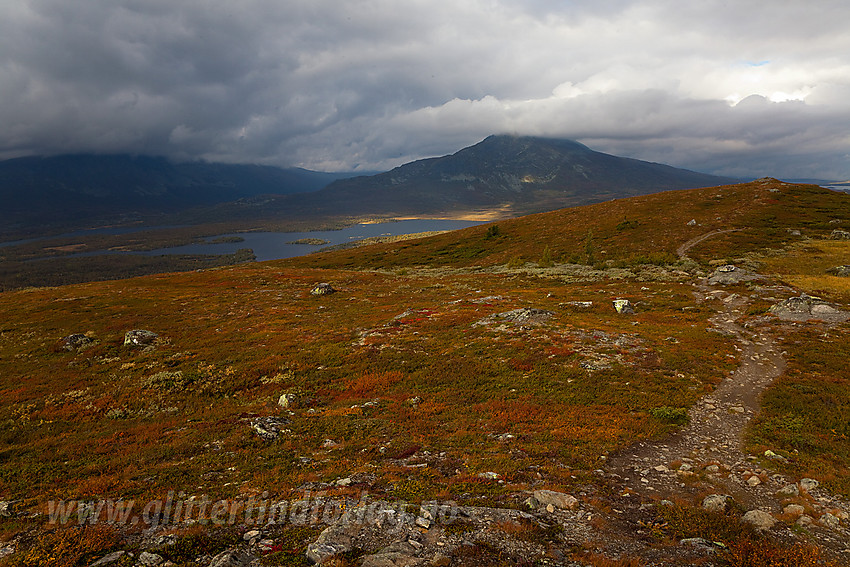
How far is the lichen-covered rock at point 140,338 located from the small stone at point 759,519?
45236mm

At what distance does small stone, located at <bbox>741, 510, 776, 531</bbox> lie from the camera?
1034 centimetres

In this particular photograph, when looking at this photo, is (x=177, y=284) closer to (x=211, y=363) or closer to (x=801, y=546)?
(x=211, y=363)

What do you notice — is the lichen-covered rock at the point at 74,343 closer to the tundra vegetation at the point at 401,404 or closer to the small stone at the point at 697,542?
the tundra vegetation at the point at 401,404

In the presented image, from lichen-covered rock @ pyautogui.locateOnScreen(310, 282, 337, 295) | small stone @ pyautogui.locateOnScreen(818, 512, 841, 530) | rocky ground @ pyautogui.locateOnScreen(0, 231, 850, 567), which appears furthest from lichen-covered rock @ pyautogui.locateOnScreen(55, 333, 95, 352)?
small stone @ pyautogui.locateOnScreen(818, 512, 841, 530)

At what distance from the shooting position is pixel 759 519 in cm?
1052

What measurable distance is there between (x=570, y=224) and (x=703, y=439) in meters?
101

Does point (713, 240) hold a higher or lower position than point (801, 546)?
higher

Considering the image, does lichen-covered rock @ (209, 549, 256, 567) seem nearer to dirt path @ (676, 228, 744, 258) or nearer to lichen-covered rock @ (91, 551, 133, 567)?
lichen-covered rock @ (91, 551, 133, 567)

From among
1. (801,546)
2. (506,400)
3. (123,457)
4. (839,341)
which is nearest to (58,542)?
(123,457)

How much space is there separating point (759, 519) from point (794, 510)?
4.97 feet

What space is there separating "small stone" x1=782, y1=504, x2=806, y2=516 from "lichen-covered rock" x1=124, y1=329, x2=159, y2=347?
152ft

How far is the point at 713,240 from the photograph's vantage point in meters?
72.4

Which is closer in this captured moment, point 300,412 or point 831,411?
point 831,411

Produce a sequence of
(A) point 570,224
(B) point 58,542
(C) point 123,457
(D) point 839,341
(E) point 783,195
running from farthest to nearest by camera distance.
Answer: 1. (A) point 570,224
2. (E) point 783,195
3. (D) point 839,341
4. (C) point 123,457
5. (B) point 58,542
